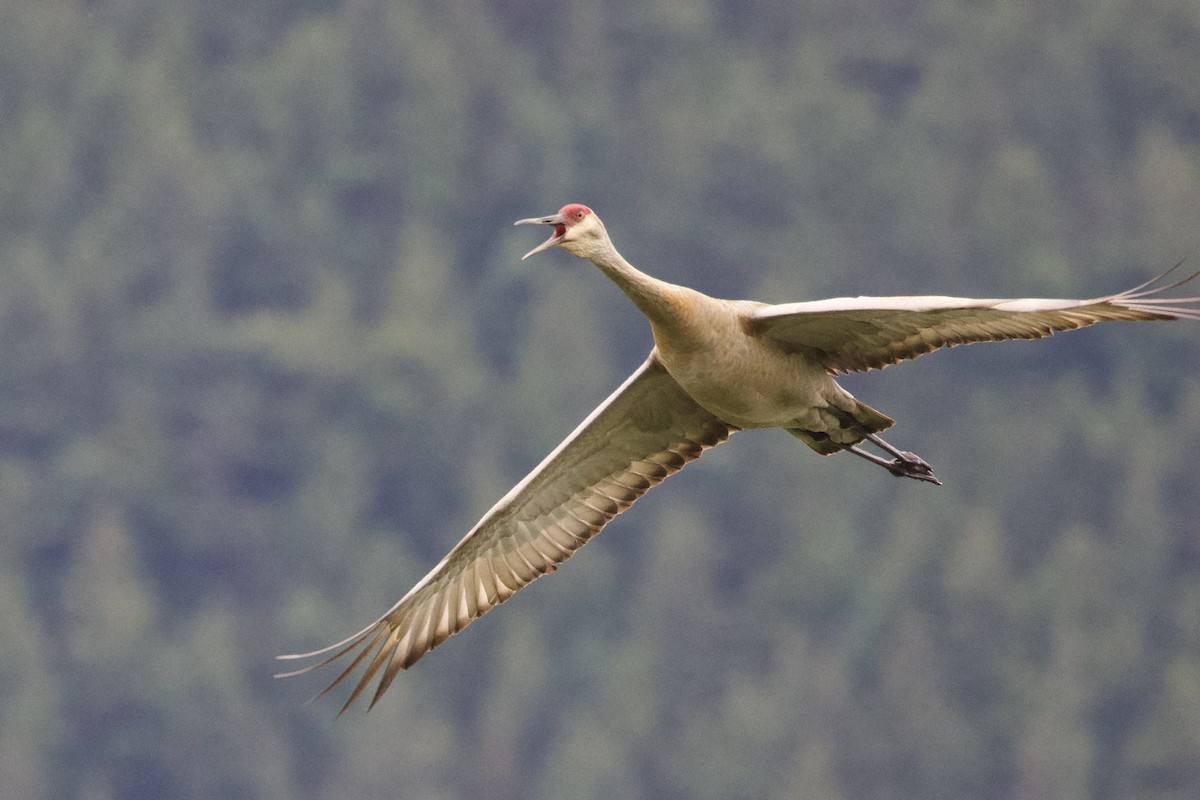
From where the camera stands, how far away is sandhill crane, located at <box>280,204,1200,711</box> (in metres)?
15.6

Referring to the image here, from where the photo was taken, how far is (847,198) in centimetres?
9919

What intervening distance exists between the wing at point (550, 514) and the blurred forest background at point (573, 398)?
2165 inches

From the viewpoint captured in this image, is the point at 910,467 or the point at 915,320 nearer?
the point at 915,320

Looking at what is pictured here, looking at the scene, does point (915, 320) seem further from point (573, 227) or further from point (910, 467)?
point (573, 227)

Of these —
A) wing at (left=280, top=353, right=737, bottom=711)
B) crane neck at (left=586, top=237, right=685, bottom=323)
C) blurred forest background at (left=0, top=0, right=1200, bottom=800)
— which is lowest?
wing at (left=280, top=353, right=737, bottom=711)

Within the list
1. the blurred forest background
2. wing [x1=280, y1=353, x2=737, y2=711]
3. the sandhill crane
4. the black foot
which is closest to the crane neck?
the sandhill crane

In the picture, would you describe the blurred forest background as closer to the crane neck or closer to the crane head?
the crane neck

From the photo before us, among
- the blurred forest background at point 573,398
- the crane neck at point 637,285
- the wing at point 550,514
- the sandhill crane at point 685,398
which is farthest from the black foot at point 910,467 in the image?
the blurred forest background at point 573,398

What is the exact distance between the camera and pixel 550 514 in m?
18.1


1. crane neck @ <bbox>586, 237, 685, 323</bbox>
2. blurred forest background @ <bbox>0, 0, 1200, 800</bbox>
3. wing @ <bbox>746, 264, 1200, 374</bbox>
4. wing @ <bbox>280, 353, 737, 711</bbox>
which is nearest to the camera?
wing @ <bbox>746, 264, 1200, 374</bbox>

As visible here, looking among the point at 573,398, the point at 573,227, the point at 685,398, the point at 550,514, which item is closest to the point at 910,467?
the point at 685,398

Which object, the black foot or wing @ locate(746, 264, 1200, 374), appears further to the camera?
the black foot

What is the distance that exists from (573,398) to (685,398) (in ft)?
234

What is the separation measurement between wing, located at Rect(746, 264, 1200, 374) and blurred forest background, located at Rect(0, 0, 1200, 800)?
5609 centimetres
